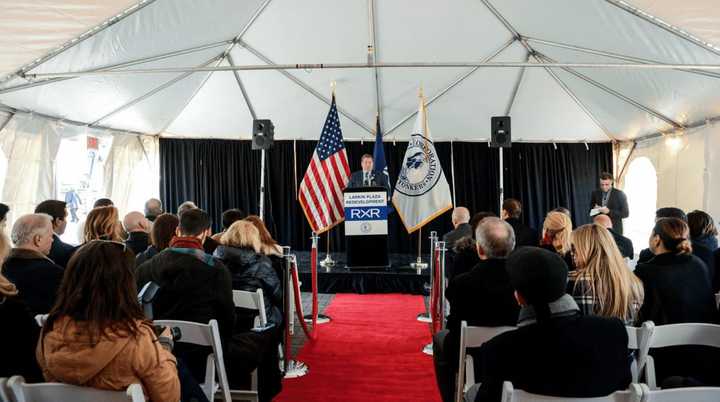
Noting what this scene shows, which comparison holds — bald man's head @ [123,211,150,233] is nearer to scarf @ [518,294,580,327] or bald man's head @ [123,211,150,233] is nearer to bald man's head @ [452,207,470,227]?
bald man's head @ [452,207,470,227]

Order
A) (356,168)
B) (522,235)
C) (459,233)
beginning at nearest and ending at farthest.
→ (522,235) < (459,233) < (356,168)

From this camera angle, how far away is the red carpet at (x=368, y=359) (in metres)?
3.68

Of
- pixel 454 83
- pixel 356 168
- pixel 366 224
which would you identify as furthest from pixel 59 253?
pixel 356 168

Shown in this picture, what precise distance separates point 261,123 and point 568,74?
4.81 meters

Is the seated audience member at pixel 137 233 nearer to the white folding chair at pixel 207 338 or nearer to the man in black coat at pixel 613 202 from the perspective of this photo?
the white folding chair at pixel 207 338

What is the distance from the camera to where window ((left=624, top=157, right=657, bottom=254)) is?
883cm

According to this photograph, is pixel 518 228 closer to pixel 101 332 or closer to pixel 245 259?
pixel 245 259

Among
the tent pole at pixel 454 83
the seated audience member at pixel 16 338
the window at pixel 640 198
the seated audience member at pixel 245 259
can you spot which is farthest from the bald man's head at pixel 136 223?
the window at pixel 640 198

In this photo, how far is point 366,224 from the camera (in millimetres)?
6242

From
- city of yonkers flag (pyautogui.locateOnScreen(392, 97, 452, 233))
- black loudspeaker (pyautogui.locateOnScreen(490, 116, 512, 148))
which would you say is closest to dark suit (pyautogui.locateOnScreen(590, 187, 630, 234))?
black loudspeaker (pyautogui.locateOnScreen(490, 116, 512, 148))

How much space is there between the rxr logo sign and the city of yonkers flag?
2.86 ft

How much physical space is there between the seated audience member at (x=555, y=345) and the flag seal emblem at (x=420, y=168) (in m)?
5.29

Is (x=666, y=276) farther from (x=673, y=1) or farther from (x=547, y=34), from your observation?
(x=547, y=34)

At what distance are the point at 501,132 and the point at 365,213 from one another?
9.11 feet
